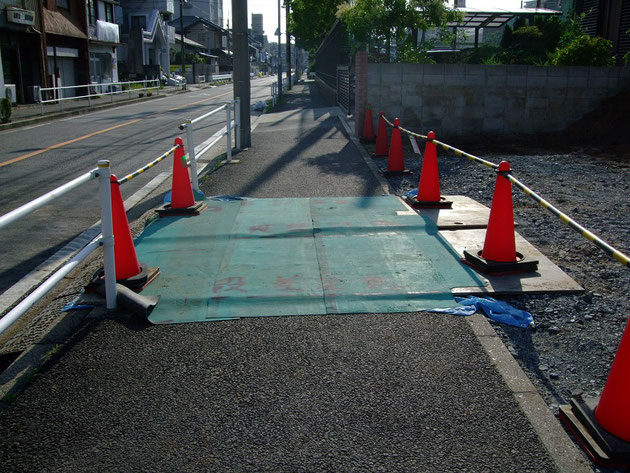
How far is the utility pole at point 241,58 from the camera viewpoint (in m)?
11.7

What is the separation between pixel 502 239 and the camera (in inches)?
196

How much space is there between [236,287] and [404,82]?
9315 mm

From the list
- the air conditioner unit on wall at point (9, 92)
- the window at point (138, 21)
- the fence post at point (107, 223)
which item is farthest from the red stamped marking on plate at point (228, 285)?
the window at point (138, 21)

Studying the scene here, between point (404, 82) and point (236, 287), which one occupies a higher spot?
point (404, 82)

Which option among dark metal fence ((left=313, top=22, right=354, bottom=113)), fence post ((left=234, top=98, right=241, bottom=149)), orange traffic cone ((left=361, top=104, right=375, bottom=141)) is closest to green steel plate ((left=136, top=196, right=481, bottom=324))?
fence post ((left=234, top=98, right=241, bottom=149))

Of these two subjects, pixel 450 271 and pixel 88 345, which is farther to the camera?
pixel 450 271

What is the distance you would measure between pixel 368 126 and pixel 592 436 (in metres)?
10.8

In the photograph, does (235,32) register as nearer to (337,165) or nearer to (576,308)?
(337,165)

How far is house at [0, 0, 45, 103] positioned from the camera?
2391 cm

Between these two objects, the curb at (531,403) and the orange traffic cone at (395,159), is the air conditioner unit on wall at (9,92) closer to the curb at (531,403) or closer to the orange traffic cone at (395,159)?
the orange traffic cone at (395,159)

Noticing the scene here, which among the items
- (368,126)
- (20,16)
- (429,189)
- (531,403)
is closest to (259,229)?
(429,189)

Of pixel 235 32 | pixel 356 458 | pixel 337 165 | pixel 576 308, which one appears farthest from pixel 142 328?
pixel 235 32

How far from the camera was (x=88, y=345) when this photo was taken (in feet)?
12.4

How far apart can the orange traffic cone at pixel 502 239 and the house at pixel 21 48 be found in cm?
2364
